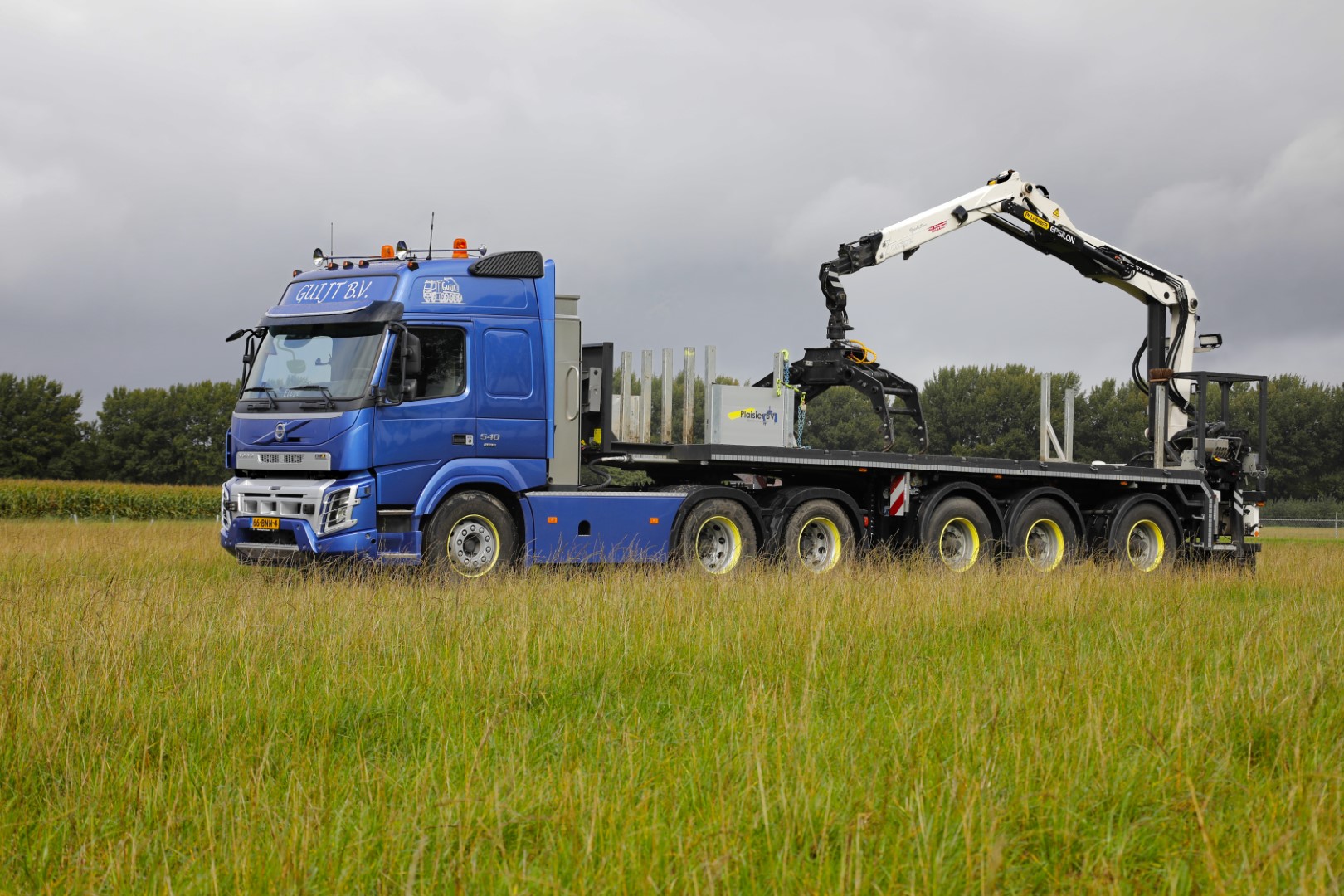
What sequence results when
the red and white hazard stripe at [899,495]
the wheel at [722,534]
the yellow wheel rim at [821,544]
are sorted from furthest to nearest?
the red and white hazard stripe at [899,495]
the yellow wheel rim at [821,544]
the wheel at [722,534]

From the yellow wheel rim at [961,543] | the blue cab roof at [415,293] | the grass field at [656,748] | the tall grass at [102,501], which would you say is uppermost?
the blue cab roof at [415,293]

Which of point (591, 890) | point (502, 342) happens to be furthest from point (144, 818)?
point (502, 342)

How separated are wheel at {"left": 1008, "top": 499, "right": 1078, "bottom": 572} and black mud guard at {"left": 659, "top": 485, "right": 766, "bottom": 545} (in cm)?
409

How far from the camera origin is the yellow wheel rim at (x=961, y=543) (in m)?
14.5

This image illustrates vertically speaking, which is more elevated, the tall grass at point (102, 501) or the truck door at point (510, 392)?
the truck door at point (510, 392)

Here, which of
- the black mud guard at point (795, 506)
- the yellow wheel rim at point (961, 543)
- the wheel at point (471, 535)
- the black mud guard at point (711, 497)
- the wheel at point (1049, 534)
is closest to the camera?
the wheel at point (471, 535)

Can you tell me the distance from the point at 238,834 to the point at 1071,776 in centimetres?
294

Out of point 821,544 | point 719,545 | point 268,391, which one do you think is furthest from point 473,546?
point 821,544

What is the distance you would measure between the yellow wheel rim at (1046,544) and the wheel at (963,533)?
3.08ft

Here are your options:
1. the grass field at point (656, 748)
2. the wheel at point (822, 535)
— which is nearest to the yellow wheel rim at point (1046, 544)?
the wheel at point (822, 535)

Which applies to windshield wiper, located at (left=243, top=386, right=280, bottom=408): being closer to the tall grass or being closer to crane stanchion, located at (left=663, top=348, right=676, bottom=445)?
crane stanchion, located at (left=663, top=348, right=676, bottom=445)

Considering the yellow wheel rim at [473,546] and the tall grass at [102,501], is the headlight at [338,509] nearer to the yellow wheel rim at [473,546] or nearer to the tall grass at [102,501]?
the yellow wheel rim at [473,546]

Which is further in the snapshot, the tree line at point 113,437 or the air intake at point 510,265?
the tree line at point 113,437

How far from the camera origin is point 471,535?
1138 cm
